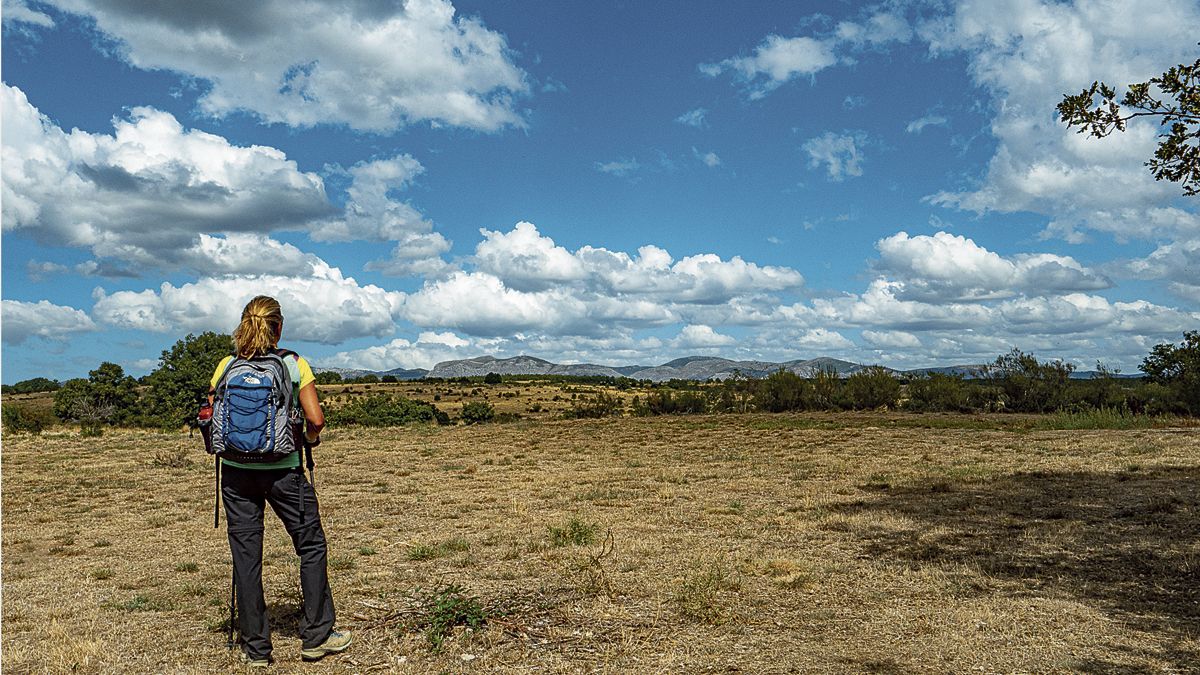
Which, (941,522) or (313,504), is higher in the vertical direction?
(313,504)

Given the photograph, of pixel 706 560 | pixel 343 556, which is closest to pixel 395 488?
pixel 343 556

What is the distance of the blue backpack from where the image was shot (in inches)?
206

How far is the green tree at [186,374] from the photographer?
39969mm

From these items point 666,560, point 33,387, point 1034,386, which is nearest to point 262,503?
point 666,560

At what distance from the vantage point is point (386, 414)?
52.6m

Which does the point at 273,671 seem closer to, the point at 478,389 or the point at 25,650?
the point at 25,650

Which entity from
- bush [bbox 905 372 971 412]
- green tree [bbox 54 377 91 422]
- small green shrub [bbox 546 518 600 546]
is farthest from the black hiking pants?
green tree [bbox 54 377 91 422]

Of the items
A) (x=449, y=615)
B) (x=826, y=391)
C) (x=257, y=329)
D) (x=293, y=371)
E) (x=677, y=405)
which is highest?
(x=257, y=329)

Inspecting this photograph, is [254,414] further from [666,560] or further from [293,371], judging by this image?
[666,560]

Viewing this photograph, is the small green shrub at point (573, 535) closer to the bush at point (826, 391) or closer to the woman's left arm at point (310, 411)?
the woman's left arm at point (310, 411)

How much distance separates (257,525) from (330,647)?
1065 millimetres

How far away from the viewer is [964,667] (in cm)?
531

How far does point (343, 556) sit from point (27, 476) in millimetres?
14381

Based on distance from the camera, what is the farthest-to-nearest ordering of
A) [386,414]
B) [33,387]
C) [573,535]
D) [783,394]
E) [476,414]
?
1. [33,387]
2. [386,414]
3. [476,414]
4. [783,394]
5. [573,535]
